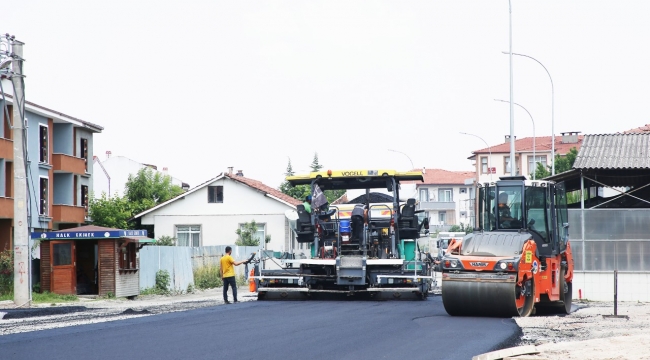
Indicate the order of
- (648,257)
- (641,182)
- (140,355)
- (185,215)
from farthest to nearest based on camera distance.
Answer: (185,215)
(641,182)
(648,257)
(140,355)

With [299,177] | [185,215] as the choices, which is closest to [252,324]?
[299,177]

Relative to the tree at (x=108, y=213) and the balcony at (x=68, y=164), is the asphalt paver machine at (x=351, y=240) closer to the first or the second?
the balcony at (x=68, y=164)

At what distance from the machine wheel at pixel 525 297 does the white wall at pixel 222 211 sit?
42.0m

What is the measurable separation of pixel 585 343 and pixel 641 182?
18.6 m

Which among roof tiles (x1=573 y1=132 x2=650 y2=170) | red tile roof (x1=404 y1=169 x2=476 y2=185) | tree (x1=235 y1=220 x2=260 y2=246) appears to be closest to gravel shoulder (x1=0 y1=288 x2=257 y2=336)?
roof tiles (x1=573 y1=132 x2=650 y2=170)

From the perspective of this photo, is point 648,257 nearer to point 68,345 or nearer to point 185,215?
point 68,345

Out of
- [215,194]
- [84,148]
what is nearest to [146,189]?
[215,194]

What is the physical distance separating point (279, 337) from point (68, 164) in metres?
39.4

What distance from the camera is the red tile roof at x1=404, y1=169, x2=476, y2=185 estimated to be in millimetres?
124125

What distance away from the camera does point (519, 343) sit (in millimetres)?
14438

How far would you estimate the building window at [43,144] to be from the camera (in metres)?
49.4

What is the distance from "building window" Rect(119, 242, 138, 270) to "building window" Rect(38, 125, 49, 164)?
791 inches

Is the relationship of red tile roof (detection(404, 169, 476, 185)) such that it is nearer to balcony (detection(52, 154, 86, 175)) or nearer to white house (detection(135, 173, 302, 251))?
white house (detection(135, 173, 302, 251))

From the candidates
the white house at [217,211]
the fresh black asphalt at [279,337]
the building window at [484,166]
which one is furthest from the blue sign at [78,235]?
the building window at [484,166]
